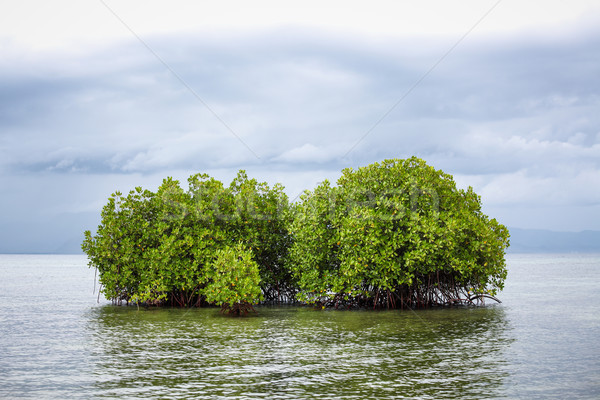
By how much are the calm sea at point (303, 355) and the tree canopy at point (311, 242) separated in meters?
1.95

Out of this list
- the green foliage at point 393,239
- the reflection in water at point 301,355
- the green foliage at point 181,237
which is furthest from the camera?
the green foliage at point 181,237

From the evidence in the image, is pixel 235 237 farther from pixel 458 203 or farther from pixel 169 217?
pixel 458 203

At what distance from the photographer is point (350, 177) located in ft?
96.5

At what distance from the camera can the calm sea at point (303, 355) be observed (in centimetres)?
1277

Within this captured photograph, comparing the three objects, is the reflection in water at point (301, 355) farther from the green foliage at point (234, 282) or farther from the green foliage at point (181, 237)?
the green foliage at point (181, 237)

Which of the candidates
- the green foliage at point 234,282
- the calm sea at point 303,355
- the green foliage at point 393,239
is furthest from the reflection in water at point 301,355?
the green foliage at point 393,239

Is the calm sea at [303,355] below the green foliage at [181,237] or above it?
below

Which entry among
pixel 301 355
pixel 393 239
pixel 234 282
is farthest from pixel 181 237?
pixel 301 355

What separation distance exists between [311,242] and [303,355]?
11.8 meters

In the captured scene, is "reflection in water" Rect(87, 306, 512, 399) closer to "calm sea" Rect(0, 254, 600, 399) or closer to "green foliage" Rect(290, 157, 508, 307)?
"calm sea" Rect(0, 254, 600, 399)

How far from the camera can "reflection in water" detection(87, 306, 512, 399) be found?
12727 millimetres

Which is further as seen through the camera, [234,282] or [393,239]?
[393,239]

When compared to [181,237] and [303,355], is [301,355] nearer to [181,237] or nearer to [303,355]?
[303,355]

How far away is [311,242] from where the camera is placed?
1102 inches
